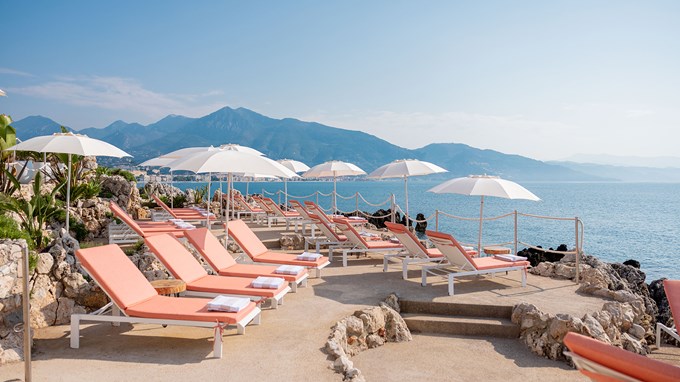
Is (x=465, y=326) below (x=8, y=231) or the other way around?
below

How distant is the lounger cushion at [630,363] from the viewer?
6.59ft

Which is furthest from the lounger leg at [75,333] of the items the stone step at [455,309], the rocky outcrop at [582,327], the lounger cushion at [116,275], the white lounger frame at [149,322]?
the rocky outcrop at [582,327]

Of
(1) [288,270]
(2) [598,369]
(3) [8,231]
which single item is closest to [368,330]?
(1) [288,270]

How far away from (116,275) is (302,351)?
7.44 ft

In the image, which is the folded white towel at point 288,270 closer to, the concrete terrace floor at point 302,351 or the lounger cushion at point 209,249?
the concrete terrace floor at point 302,351

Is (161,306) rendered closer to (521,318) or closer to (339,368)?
(339,368)

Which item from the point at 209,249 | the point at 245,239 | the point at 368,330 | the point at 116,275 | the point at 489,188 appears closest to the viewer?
the point at 116,275

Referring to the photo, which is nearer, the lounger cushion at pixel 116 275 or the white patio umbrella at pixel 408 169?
the lounger cushion at pixel 116 275

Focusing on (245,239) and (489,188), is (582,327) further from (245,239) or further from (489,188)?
(245,239)

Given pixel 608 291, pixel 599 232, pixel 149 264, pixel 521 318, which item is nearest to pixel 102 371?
pixel 149 264

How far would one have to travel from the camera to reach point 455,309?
22.5 feet

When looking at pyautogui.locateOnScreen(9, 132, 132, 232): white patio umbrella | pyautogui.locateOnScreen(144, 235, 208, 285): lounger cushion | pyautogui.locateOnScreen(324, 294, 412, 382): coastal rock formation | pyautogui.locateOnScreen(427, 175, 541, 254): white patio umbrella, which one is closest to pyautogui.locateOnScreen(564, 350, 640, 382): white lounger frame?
pyautogui.locateOnScreen(324, 294, 412, 382): coastal rock formation

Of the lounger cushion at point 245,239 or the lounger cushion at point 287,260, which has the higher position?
the lounger cushion at point 245,239

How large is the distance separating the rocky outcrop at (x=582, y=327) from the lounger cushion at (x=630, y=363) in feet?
13.4
